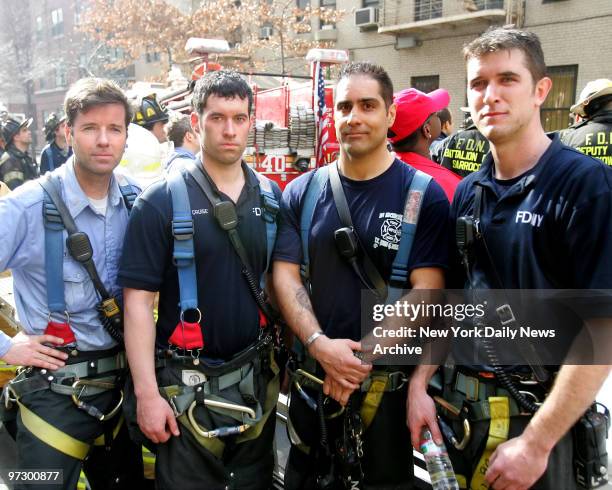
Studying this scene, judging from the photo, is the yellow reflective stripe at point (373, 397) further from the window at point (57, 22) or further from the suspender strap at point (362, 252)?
the window at point (57, 22)

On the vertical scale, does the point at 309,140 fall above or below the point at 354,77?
below

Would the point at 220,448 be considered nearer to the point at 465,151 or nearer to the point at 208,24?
the point at 465,151

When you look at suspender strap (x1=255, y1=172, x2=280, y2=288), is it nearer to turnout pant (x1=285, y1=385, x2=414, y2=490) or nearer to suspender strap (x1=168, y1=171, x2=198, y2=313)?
suspender strap (x1=168, y1=171, x2=198, y2=313)

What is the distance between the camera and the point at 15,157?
8.92m

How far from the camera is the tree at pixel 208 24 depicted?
18016mm

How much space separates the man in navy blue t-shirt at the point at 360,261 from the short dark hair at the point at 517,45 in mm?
541

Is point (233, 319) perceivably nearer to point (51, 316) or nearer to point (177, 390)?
point (177, 390)

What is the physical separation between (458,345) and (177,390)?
4.17ft

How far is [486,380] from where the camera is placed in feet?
7.48

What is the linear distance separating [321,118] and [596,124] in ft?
14.9

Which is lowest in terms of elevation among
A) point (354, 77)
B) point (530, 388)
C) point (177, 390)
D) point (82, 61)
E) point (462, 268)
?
point (177, 390)

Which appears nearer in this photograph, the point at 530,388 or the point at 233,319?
the point at 530,388

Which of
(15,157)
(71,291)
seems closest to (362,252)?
(71,291)

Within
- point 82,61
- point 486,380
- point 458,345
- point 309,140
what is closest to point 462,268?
point 458,345
